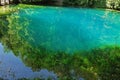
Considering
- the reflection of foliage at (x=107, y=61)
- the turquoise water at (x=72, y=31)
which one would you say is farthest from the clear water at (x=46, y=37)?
the reflection of foliage at (x=107, y=61)

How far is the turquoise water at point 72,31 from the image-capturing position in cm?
2384

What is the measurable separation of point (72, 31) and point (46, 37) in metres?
5.85

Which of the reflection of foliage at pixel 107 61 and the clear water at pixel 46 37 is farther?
the clear water at pixel 46 37

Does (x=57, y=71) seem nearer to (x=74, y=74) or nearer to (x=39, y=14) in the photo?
(x=74, y=74)

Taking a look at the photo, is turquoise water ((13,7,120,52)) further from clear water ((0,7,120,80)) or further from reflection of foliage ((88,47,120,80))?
reflection of foliage ((88,47,120,80))

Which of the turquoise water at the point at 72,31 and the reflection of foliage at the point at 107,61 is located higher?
the turquoise water at the point at 72,31

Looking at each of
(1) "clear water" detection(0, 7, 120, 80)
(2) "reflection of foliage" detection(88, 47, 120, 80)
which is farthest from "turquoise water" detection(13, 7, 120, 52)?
(2) "reflection of foliage" detection(88, 47, 120, 80)

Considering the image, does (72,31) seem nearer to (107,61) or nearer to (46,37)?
(46,37)

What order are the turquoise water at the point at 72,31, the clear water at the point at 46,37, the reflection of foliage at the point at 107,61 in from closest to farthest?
the reflection of foliage at the point at 107,61
the clear water at the point at 46,37
the turquoise water at the point at 72,31

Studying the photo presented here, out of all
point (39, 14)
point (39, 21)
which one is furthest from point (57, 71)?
point (39, 14)

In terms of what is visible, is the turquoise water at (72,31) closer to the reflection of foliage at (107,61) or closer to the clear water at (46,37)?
the clear water at (46,37)

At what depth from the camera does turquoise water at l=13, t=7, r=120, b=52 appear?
2384cm

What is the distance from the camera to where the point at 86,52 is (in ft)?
69.2

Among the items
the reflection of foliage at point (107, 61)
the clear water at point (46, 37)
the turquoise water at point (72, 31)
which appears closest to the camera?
the reflection of foliage at point (107, 61)
